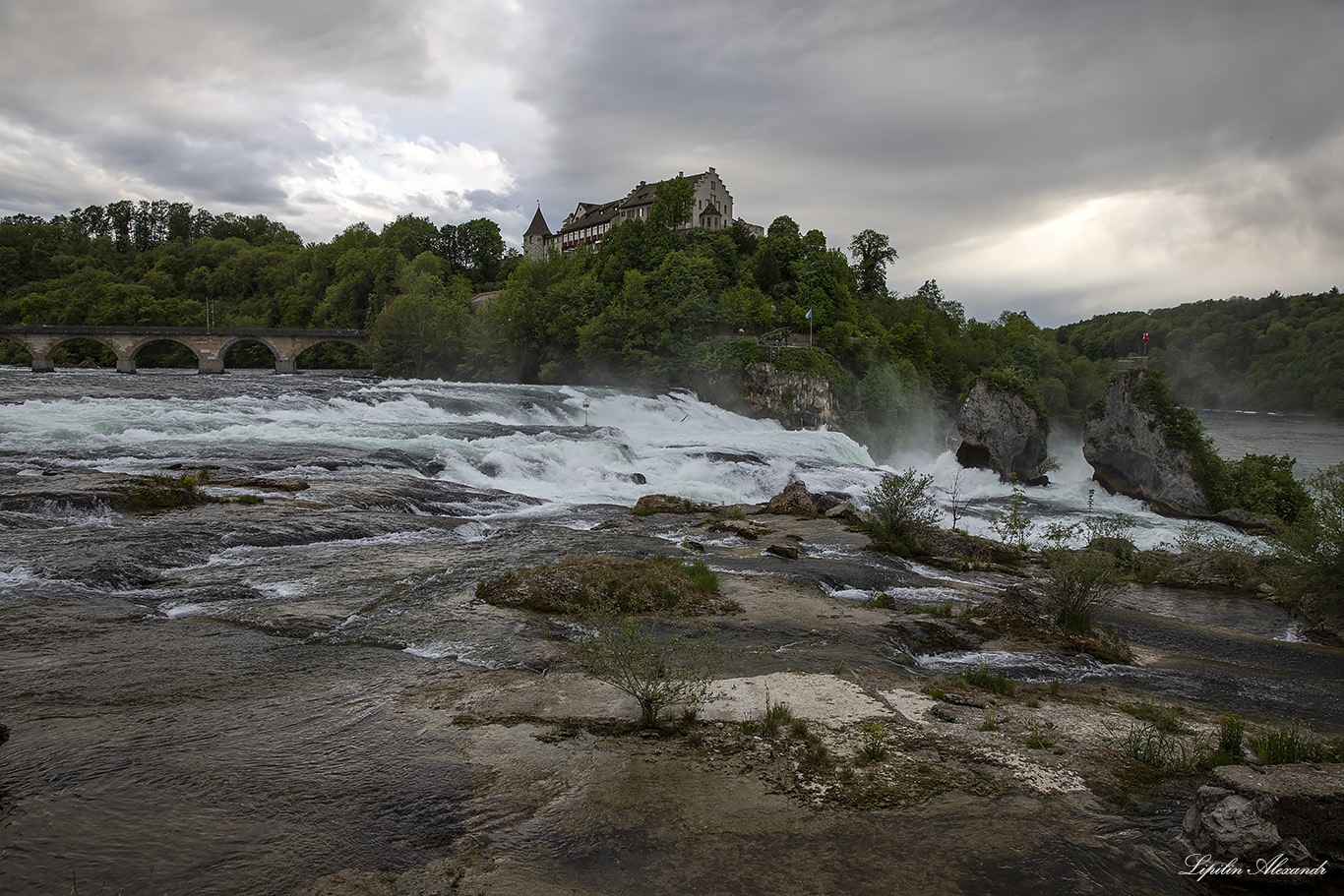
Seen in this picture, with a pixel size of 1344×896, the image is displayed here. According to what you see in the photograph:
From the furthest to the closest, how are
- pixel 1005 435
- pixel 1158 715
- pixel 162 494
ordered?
pixel 1005 435 → pixel 162 494 → pixel 1158 715

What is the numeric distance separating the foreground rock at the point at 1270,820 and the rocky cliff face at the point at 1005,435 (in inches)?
1420

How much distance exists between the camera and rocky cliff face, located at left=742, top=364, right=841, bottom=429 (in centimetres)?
5241

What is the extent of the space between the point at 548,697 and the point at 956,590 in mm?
8264

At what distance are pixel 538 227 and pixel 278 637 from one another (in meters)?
115

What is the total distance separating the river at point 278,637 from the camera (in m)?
4.46

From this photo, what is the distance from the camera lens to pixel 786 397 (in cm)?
5241

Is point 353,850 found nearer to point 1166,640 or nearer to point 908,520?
point 1166,640

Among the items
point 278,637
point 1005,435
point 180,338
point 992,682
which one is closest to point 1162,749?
point 992,682

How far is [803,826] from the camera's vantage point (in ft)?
15.3

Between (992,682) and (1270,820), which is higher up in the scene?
(1270,820)

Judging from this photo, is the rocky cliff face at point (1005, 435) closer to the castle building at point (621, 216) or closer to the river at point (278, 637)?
the river at point (278, 637)

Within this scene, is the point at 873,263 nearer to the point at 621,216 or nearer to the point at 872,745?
the point at 621,216

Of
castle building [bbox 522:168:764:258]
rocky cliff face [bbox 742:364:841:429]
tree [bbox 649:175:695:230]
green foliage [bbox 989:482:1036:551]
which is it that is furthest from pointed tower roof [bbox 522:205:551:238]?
green foliage [bbox 989:482:1036:551]

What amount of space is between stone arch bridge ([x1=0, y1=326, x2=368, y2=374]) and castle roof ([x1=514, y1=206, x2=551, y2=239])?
49039mm
